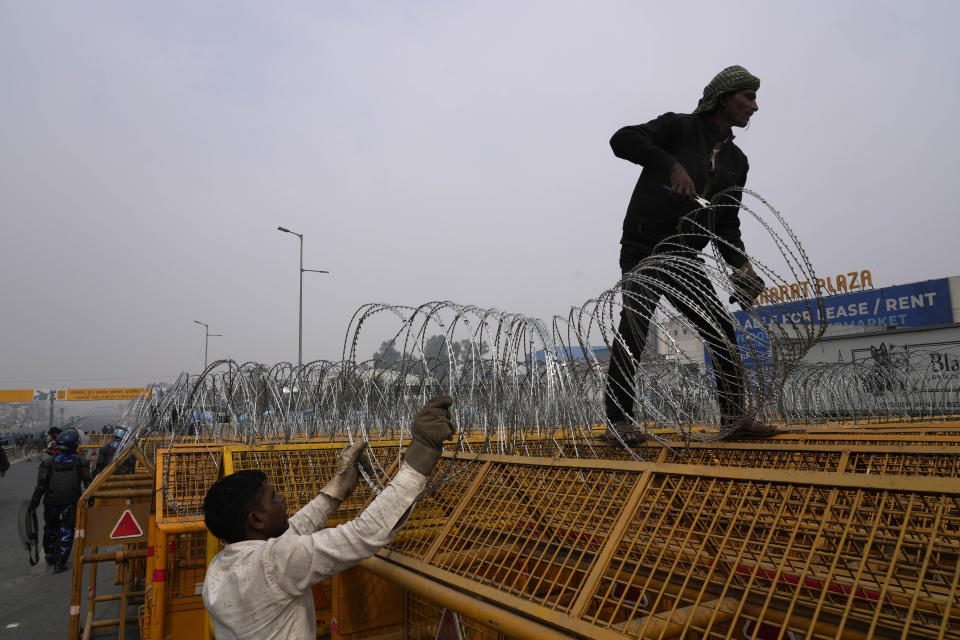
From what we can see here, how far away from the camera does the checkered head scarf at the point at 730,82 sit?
152 inches

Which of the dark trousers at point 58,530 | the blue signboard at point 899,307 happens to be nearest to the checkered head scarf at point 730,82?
the dark trousers at point 58,530

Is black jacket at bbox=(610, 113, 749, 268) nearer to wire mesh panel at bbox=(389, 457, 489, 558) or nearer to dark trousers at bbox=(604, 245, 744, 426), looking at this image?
dark trousers at bbox=(604, 245, 744, 426)

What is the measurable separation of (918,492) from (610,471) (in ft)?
3.44

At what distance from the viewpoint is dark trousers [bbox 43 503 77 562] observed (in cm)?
924

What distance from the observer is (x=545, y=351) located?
11.8 feet

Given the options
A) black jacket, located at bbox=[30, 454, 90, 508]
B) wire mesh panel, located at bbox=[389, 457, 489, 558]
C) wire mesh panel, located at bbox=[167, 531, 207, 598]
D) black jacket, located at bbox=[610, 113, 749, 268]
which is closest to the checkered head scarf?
black jacket, located at bbox=[610, 113, 749, 268]

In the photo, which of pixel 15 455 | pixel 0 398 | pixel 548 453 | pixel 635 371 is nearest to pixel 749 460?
pixel 635 371

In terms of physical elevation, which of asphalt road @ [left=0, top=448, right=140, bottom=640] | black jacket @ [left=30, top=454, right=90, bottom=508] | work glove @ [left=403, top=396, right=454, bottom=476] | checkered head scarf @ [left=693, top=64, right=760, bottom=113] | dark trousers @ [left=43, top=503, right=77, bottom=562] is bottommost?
asphalt road @ [left=0, top=448, right=140, bottom=640]

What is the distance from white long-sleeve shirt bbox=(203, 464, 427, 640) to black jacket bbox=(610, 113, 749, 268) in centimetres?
256

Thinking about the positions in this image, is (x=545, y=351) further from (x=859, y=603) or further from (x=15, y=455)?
(x=15, y=455)

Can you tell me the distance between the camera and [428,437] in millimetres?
2438

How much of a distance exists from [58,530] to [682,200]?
1053 cm

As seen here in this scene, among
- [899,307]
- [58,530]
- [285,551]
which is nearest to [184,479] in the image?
[285,551]

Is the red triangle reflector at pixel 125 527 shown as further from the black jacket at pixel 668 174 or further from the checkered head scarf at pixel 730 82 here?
the checkered head scarf at pixel 730 82
